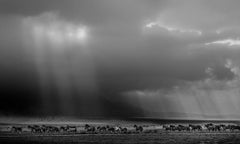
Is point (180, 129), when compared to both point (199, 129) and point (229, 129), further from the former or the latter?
point (229, 129)

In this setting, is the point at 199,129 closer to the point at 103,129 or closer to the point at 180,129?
the point at 180,129

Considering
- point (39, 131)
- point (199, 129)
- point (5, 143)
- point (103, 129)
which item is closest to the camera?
point (5, 143)

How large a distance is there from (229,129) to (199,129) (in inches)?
524

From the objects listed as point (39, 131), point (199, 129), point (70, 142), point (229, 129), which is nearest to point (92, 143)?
point (70, 142)

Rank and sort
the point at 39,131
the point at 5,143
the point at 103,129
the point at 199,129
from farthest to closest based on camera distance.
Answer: the point at 199,129, the point at 103,129, the point at 39,131, the point at 5,143

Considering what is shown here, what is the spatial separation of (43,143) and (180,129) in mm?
54094

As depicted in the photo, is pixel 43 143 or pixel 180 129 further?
pixel 180 129

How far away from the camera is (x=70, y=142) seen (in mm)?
68375

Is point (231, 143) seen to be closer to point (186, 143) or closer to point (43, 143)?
point (186, 143)

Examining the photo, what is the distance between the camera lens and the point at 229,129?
4793 inches

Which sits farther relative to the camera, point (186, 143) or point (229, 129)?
point (229, 129)

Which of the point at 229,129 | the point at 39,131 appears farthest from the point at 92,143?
the point at 229,129

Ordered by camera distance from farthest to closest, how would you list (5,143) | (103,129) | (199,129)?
(199,129) < (103,129) < (5,143)

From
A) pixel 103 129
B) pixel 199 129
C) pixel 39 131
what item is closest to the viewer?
pixel 39 131
